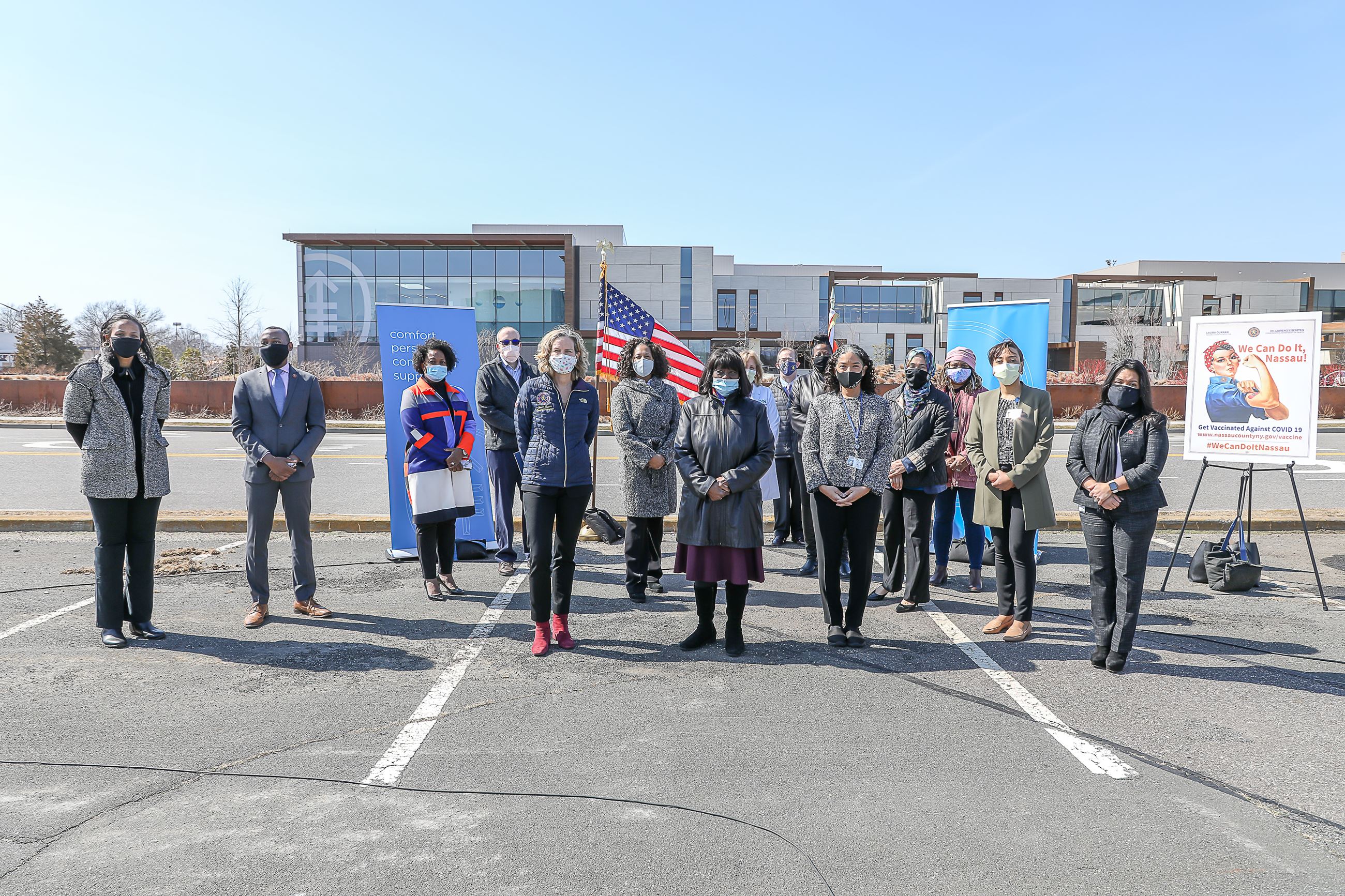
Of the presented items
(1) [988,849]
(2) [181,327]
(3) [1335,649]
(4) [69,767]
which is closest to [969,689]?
(1) [988,849]

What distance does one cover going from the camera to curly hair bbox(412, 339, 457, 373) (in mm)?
6893

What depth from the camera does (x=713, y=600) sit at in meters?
5.66

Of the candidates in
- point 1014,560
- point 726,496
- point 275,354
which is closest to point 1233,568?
point 1014,560

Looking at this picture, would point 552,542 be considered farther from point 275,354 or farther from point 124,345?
point 124,345

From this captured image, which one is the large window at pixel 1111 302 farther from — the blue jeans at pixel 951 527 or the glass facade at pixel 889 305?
the blue jeans at pixel 951 527

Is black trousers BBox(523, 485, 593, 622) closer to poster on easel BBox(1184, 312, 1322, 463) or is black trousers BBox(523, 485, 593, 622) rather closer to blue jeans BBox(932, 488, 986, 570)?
blue jeans BBox(932, 488, 986, 570)

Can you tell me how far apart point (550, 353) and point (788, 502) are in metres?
4.09

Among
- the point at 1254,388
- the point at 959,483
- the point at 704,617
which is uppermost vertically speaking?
the point at 1254,388

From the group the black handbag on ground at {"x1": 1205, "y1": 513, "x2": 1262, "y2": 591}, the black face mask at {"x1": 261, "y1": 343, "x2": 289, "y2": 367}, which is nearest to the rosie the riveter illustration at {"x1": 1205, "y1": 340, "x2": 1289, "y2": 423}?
the black handbag on ground at {"x1": 1205, "y1": 513, "x2": 1262, "y2": 591}

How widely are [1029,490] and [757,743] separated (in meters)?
2.99

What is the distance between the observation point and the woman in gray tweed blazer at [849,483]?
225 inches

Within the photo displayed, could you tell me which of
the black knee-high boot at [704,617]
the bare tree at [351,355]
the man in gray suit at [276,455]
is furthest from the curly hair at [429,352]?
the bare tree at [351,355]

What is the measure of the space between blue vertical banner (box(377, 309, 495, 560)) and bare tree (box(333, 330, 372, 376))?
32653 mm

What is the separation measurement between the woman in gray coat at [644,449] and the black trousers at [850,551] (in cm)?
150
